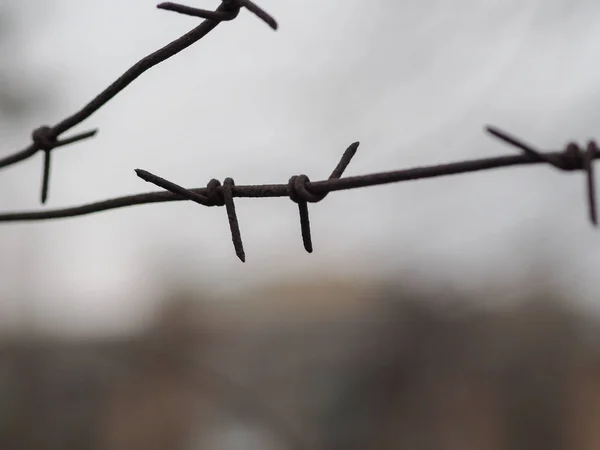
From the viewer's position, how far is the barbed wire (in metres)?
0.23

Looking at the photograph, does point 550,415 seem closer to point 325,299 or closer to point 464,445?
point 464,445

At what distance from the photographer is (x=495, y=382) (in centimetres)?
262

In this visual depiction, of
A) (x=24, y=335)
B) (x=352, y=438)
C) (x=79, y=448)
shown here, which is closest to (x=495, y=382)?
(x=352, y=438)

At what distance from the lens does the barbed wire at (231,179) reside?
0.23 meters

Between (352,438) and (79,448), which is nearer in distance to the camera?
(79,448)

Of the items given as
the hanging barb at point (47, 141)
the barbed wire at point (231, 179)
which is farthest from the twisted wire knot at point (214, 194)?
the hanging barb at point (47, 141)

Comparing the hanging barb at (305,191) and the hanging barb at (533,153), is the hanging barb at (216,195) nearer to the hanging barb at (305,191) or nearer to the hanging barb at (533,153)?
the hanging barb at (305,191)

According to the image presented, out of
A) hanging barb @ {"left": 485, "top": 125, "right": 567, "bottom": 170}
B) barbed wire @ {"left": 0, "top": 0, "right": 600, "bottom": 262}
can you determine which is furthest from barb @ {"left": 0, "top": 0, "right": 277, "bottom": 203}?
hanging barb @ {"left": 485, "top": 125, "right": 567, "bottom": 170}

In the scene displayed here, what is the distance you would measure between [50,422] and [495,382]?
1710mm

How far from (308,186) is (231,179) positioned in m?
0.05

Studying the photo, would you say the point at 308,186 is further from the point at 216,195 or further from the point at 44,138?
the point at 44,138

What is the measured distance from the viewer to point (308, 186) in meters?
0.30

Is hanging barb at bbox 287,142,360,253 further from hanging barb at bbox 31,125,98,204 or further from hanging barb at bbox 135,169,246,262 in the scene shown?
hanging barb at bbox 31,125,98,204

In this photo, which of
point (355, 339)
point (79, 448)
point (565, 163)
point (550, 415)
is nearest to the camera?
point (565, 163)
